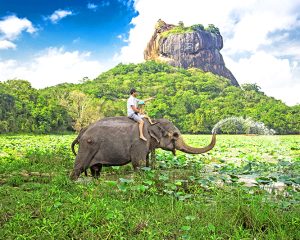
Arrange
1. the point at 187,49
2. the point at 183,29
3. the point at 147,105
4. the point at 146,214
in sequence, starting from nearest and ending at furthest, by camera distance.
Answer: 1. the point at 146,214
2. the point at 147,105
3. the point at 187,49
4. the point at 183,29

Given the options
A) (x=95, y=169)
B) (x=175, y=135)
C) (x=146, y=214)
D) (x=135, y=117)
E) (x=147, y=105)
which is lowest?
(x=146, y=214)

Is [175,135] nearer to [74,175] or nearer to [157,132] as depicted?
[157,132]

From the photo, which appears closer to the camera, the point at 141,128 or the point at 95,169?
the point at 141,128

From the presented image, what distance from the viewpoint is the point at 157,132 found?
26.6 ft

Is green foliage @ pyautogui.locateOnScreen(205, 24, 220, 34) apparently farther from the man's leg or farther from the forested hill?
the man's leg

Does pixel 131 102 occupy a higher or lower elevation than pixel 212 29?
lower

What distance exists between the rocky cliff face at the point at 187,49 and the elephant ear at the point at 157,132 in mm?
126535

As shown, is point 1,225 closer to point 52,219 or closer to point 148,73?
point 52,219

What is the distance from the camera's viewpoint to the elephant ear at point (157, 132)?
7.97 metres

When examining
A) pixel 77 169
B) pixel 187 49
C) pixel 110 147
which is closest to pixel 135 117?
pixel 110 147

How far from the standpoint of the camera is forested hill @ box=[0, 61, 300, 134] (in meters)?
44.5

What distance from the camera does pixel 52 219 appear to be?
4.39 m

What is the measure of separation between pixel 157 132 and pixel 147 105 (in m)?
62.7

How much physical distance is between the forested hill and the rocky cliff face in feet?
89.4
